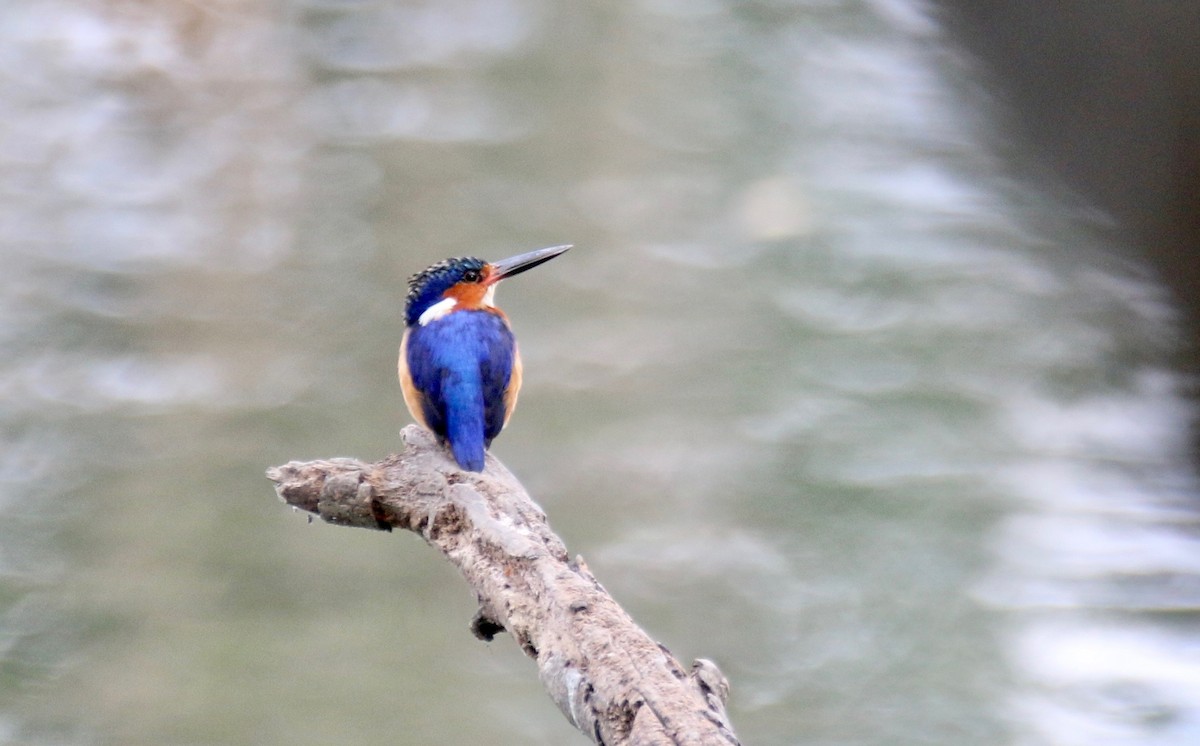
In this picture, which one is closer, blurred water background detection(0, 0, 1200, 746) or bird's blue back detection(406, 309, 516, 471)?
bird's blue back detection(406, 309, 516, 471)

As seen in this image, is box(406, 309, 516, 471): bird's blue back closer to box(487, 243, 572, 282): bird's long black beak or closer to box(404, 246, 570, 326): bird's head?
box(404, 246, 570, 326): bird's head

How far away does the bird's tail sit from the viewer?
221 cm

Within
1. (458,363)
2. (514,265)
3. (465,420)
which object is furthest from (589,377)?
(465,420)

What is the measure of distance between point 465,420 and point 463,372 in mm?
153

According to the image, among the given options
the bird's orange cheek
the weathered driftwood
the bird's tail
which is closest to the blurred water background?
the bird's orange cheek

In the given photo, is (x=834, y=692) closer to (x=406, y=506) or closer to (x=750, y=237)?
(x=750, y=237)

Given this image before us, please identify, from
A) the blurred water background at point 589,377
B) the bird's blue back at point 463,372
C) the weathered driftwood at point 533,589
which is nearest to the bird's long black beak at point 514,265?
the bird's blue back at point 463,372

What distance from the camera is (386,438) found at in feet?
20.1

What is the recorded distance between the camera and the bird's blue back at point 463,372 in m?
2.38

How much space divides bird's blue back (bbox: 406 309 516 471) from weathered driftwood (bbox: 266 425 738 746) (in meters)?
0.07

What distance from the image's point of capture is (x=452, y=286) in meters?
2.85

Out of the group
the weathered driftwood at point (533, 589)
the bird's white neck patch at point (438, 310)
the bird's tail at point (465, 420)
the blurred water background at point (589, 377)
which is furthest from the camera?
the blurred water background at point (589, 377)

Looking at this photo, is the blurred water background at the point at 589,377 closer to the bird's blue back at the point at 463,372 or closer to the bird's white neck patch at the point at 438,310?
the bird's white neck patch at the point at 438,310

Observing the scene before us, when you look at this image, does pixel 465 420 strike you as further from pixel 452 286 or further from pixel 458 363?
pixel 452 286
